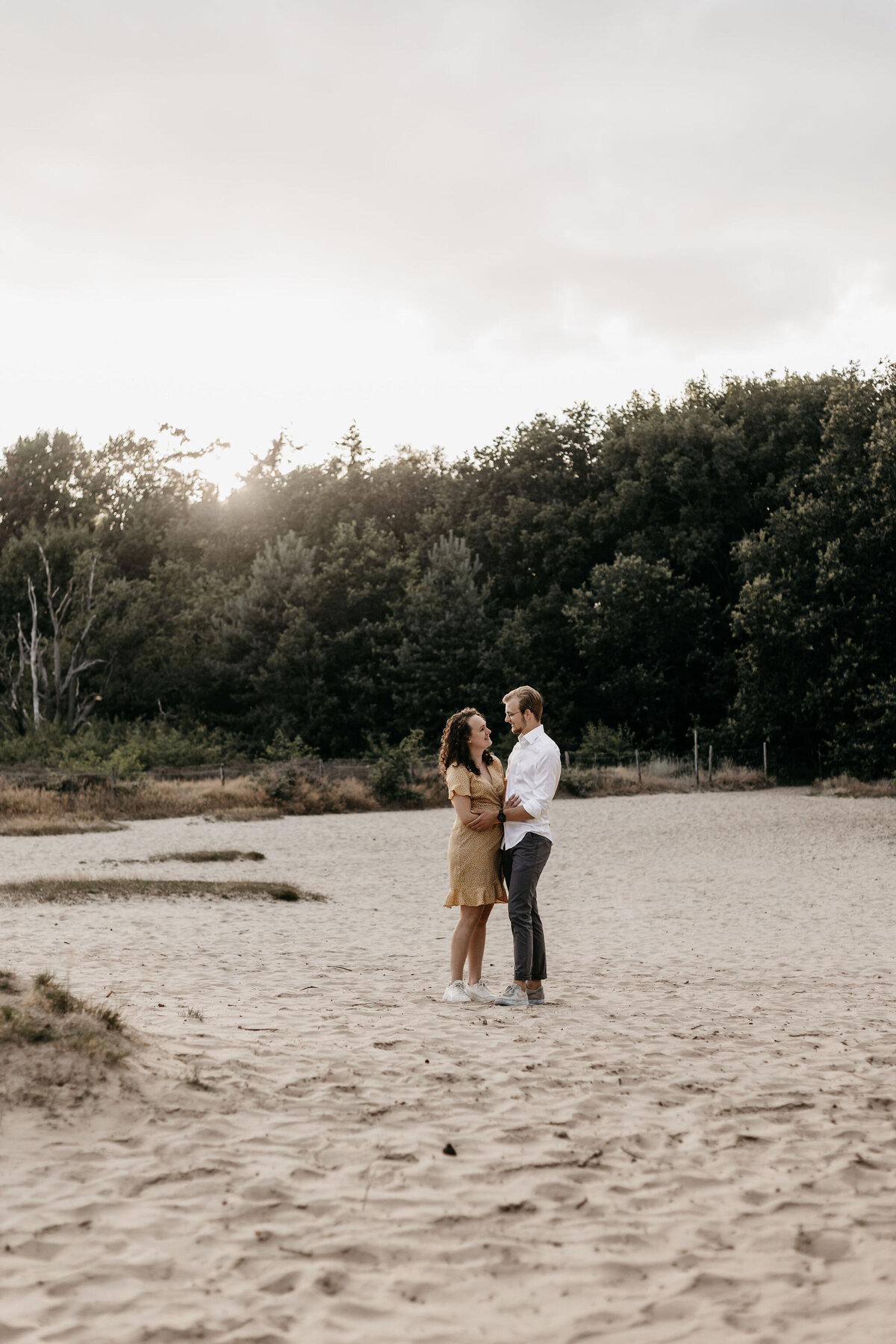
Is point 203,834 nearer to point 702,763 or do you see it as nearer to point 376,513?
point 702,763

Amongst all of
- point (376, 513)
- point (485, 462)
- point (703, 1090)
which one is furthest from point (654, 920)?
point (376, 513)

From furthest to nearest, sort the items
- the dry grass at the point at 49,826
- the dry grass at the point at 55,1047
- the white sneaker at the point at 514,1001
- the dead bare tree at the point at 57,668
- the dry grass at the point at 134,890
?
1. the dead bare tree at the point at 57,668
2. the dry grass at the point at 49,826
3. the dry grass at the point at 134,890
4. the white sneaker at the point at 514,1001
5. the dry grass at the point at 55,1047

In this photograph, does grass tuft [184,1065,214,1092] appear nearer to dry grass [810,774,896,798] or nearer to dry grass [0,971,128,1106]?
dry grass [0,971,128,1106]

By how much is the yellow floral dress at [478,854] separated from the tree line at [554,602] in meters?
30.4

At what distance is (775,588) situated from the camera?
4031 centimetres

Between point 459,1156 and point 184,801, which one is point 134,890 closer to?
point 459,1156

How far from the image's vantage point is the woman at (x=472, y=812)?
7.24m

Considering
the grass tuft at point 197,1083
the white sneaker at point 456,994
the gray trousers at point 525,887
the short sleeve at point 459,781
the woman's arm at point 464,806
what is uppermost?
the short sleeve at point 459,781

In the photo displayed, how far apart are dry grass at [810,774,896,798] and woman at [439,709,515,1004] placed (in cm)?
2831

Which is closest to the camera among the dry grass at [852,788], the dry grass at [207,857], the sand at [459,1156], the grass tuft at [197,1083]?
the sand at [459,1156]

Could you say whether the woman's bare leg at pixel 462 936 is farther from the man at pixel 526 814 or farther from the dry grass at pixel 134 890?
the dry grass at pixel 134 890

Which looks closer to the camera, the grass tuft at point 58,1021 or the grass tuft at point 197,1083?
the grass tuft at point 197,1083

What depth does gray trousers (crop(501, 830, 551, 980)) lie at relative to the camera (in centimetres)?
724

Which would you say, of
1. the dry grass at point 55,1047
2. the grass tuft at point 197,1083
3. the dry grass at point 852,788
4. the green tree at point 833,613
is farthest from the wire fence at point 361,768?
the grass tuft at point 197,1083
